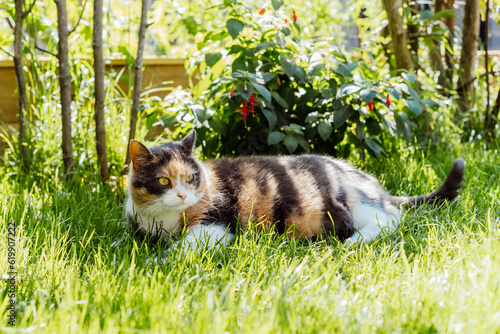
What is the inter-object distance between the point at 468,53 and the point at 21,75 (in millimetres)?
4049

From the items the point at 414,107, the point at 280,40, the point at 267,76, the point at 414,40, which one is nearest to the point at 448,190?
the point at 414,107

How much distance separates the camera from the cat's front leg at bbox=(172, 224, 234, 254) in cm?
217

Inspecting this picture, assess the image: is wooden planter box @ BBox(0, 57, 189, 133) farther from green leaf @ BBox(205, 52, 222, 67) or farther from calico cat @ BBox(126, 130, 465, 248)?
calico cat @ BBox(126, 130, 465, 248)

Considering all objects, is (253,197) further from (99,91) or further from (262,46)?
(99,91)

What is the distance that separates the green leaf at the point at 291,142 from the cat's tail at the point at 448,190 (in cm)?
75

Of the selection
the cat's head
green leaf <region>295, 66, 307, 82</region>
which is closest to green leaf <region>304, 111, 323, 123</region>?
green leaf <region>295, 66, 307, 82</region>

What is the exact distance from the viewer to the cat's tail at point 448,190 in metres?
2.61

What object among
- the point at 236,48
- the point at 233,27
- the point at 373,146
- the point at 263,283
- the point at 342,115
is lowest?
the point at 263,283

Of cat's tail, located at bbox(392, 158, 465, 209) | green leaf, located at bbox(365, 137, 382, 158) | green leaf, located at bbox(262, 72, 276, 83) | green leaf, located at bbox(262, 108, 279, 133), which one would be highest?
green leaf, located at bbox(262, 72, 276, 83)

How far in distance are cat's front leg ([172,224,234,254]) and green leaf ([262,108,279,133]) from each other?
1.02m

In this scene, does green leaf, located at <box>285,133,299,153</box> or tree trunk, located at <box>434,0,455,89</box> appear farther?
tree trunk, located at <box>434,0,455,89</box>

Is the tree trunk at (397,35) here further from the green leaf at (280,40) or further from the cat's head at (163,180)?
the cat's head at (163,180)

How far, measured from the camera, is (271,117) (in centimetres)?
318

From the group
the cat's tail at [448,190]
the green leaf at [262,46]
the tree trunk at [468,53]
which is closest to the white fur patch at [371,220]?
the cat's tail at [448,190]
